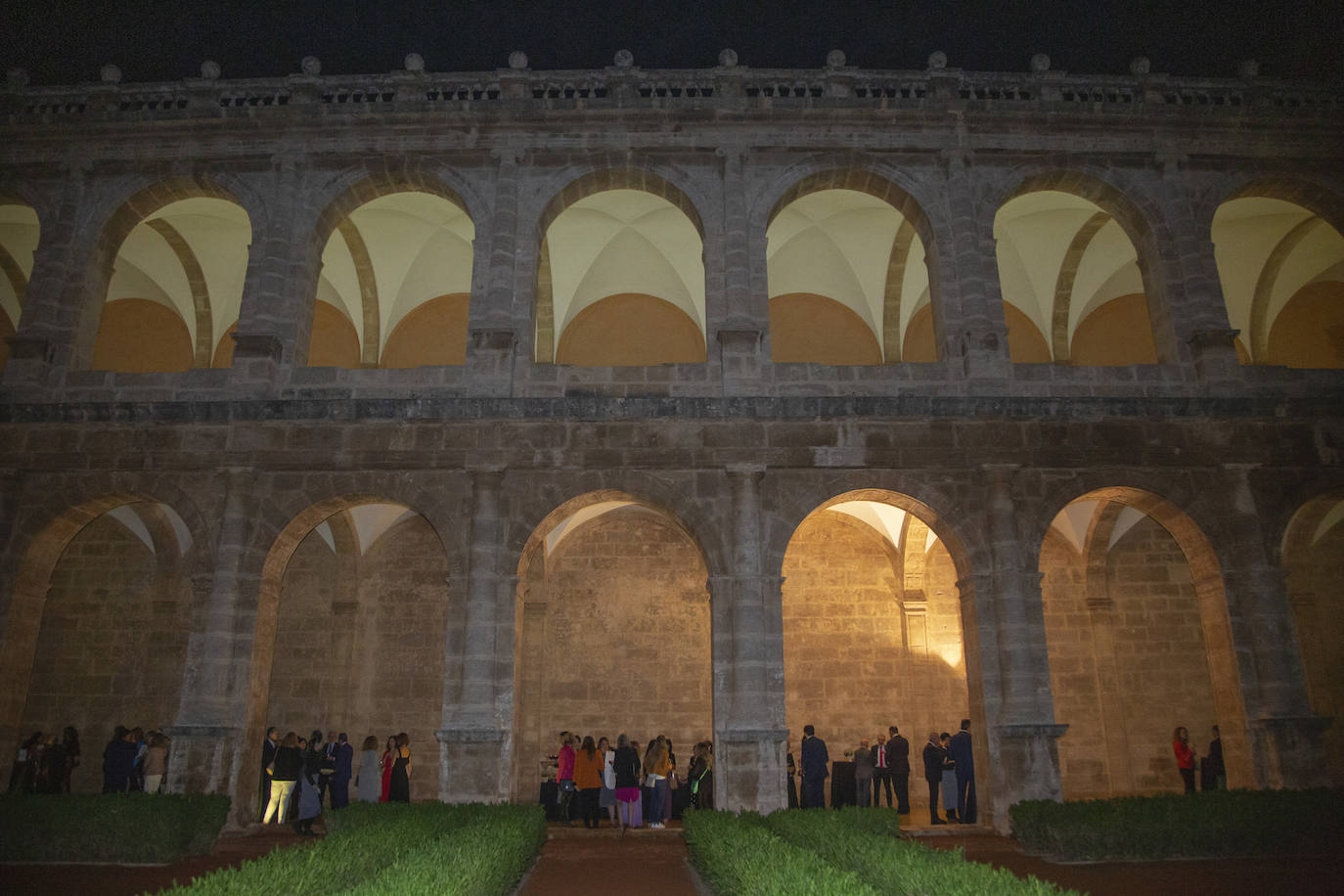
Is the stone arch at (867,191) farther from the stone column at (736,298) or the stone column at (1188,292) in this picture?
the stone column at (1188,292)

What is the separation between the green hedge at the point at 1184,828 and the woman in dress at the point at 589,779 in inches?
231

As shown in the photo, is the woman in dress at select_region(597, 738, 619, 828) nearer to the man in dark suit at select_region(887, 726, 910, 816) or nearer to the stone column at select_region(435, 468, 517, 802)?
the stone column at select_region(435, 468, 517, 802)

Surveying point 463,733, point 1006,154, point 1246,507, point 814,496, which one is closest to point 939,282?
point 1006,154

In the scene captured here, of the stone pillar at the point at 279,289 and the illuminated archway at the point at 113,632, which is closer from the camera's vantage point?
the stone pillar at the point at 279,289

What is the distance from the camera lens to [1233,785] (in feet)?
39.3

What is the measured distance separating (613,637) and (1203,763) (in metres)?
10.2

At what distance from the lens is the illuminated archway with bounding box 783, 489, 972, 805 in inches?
681

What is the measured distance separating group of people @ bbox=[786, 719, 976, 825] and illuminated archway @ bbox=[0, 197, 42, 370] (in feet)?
49.8

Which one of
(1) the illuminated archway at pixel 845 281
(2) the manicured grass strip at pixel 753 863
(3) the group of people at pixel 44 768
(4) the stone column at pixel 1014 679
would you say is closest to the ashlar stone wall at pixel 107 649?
(3) the group of people at pixel 44 768

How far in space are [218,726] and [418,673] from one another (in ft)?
19.2

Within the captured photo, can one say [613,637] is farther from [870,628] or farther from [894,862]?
[894,862]

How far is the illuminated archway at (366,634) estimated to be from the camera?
1692 cm

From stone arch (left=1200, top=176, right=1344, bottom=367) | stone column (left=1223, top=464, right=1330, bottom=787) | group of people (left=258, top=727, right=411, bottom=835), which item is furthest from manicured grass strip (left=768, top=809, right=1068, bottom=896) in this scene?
stone arch (left=1200, top=176, right=1344, bottom=367)

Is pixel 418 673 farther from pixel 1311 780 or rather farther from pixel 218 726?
pixel 1311 780
